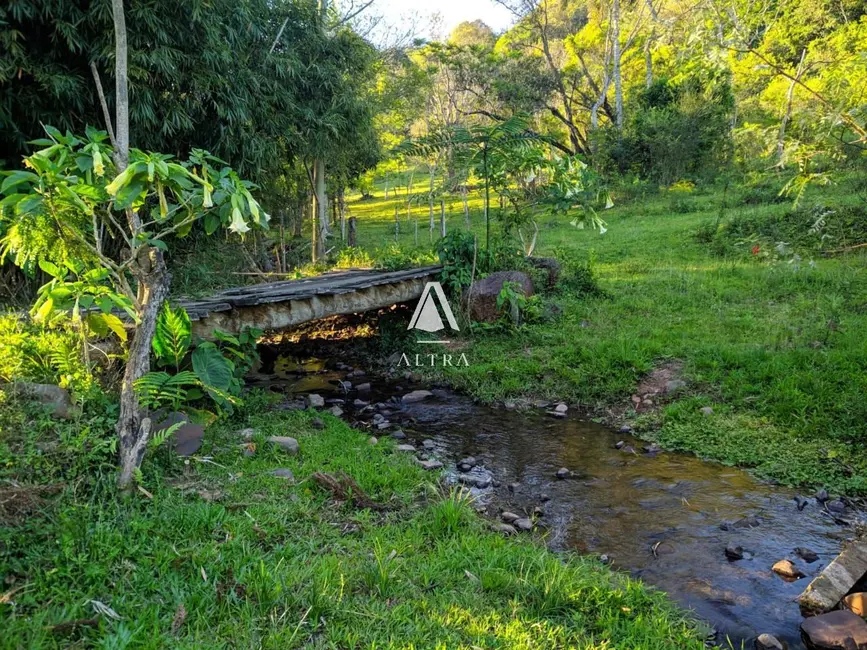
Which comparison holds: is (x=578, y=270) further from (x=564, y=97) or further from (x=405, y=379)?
(x=564, y=97)

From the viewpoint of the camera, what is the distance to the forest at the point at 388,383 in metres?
2.83

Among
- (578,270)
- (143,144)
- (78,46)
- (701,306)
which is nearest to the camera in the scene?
(78,46)

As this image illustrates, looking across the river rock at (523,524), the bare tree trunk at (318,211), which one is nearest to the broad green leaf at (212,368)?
the river rock at (523,524)

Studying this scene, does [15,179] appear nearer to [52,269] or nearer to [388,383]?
[52,269]

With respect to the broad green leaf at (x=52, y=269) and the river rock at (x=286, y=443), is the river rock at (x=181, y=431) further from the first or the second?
the broad green leaf at (x=52, y=269)

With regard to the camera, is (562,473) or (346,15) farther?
(346,15)

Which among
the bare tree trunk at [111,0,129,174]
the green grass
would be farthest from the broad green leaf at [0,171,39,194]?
the green grass

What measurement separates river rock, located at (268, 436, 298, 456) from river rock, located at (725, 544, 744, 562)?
3.43 metres

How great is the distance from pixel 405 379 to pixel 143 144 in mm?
4902

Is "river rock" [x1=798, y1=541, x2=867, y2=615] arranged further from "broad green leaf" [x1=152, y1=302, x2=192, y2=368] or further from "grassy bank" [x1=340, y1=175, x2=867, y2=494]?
"broad green leaf" [x1=152, y1=302, x2=192, y2=368]

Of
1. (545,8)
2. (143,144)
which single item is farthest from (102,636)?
(545,8)

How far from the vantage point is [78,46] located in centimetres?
607

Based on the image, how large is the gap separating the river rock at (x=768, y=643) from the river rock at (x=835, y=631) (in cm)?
15

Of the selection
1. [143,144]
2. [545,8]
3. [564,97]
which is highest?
[545,8]
